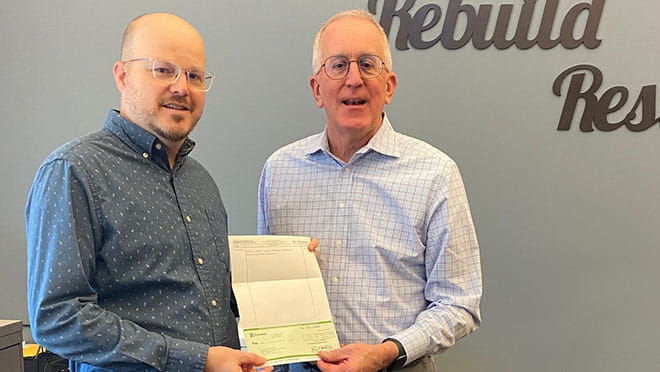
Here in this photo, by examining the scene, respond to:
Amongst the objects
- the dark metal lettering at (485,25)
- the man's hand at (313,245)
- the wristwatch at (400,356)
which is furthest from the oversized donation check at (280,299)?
the dark metal lettering at (485,25)

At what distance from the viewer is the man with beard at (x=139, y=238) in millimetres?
1204

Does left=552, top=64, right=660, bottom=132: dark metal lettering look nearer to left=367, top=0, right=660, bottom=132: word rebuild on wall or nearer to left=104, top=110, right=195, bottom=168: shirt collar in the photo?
left=367, top=0, right=660, bottom=132: word rebuild on wall

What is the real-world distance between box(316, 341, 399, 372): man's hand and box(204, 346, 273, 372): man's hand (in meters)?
0.22

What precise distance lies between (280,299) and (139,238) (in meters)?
0.41

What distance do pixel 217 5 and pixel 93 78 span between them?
0.66 metres

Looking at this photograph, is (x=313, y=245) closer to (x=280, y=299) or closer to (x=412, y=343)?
(x=280, y=299)

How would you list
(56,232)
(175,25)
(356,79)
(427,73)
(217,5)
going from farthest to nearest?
(217,5) < (427,73) < (356,79) < (175,25) < (56,232)

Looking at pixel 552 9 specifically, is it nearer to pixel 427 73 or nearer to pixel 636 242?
pixel 427 73

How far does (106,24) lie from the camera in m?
2.73

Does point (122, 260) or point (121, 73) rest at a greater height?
point (121, 73)

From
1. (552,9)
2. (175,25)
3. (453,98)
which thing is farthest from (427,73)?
(175,25)

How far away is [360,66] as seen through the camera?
5.58 feet

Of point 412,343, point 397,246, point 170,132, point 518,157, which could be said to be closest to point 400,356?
point 412,343

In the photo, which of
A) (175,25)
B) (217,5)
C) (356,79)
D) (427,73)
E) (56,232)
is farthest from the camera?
(217,5)
